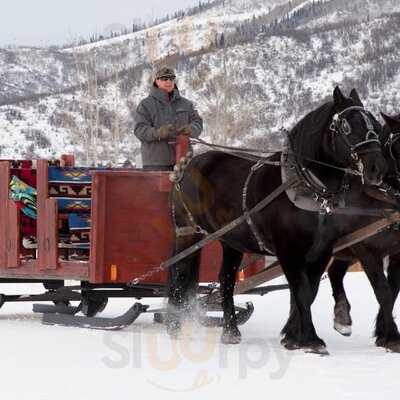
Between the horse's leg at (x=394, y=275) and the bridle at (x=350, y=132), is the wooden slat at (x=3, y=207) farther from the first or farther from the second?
the horse's leg at (x=394, y=275)

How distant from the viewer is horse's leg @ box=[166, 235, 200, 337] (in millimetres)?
7148

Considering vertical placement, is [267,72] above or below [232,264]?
above

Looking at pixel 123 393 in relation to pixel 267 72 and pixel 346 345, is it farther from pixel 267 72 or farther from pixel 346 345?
pixel 267 72

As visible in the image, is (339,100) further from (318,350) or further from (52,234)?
(52,234)

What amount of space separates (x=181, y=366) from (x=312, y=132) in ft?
6.11

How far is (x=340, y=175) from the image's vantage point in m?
5.95

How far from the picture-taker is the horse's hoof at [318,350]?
579 centimetres

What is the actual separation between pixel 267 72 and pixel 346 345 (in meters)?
125

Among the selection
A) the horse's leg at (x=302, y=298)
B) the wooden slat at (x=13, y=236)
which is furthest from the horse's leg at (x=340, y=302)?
the wooden slat at (x=13, y=236)

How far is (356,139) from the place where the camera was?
18.4 feet

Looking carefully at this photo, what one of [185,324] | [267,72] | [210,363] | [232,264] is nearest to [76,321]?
[185,324]

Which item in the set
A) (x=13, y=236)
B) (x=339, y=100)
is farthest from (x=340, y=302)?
(x=13, y=236)

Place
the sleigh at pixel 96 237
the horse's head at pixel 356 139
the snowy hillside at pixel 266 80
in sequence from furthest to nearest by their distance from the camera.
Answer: the snowy hillside at pixel 266 80 → the sleigh at pixel 96 237 → the horse's head at pixel 356 139

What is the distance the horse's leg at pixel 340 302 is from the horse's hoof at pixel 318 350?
48.3 inches
